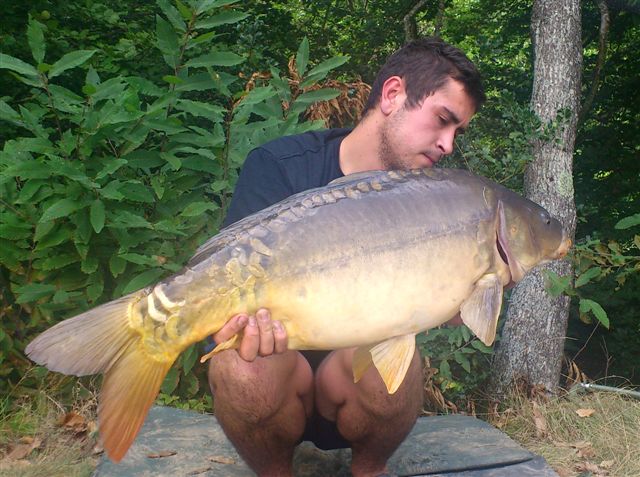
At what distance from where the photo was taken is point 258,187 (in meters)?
2.49

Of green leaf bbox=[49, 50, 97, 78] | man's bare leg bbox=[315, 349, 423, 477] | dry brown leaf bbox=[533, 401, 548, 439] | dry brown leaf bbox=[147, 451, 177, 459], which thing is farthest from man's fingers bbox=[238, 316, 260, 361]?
dry brown leaf bbox=[533, 401, 548, 439]

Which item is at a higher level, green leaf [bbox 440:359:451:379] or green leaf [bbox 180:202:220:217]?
green leaf [bbox 180:202:220:217]

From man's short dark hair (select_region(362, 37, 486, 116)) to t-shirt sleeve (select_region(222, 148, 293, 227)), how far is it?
14.0 inches

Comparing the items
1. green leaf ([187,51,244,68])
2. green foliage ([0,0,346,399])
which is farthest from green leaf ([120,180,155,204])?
green leaf ([187,51,244,68])

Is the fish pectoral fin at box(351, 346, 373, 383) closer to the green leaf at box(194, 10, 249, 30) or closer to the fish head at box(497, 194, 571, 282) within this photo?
the fish head at box(497, 194, 571, 282)

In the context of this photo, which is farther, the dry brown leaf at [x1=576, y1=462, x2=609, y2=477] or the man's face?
the dry brown leaf at [x1=576, y1=462, x2=609, y2=477]

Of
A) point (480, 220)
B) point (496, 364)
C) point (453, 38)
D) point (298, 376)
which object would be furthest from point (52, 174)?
point (453, 38)

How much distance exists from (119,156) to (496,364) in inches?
84.6

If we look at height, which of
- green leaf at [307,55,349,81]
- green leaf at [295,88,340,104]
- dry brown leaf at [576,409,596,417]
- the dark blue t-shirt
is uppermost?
green leaf at [307,55,349,81]

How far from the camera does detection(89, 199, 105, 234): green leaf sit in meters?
2.92

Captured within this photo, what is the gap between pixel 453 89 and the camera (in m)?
2.45

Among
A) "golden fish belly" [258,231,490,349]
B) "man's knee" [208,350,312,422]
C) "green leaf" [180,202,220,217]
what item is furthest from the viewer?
"green leaf" [180,202,220,217]

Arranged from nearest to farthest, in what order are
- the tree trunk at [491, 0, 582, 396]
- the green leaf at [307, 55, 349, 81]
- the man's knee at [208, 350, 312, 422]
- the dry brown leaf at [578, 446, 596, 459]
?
1. the man's knee at [208, 350, 312, 422]
2. the green leaf at [307, 55, 349, 81]
3. the dry brown leaf at [578, 446, 596, 459]
4. the tree trunk at [491, 0, 582, 396]

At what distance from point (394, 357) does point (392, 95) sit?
995 mm
